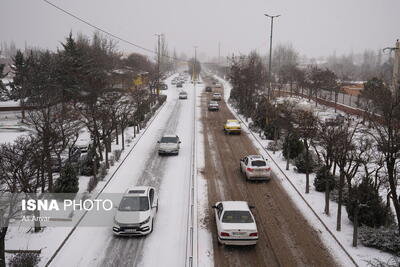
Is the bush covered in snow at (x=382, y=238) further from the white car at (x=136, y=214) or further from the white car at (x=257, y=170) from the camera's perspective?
the white car at (x=136, y=214)

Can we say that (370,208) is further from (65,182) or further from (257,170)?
(65,182)

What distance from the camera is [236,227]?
13727 millimetres

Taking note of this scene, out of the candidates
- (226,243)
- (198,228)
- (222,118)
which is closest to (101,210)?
(198,228)

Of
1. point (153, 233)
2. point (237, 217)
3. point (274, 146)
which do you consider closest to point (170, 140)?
point (274, 146)

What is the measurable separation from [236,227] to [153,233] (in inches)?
146

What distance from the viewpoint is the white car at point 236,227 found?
44.7ft

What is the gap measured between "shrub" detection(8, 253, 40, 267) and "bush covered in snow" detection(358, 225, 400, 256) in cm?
1209

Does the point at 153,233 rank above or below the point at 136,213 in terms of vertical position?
below

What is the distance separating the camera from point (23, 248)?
46.0 ft

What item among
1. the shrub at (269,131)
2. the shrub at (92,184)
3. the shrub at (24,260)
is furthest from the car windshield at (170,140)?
the shrub at (24,260)

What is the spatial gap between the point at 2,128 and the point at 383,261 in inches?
1627

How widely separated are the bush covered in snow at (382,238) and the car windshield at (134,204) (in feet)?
29.0

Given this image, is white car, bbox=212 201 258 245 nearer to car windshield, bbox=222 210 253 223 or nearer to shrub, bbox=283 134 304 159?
car windshield, bbox=222 210 253 223

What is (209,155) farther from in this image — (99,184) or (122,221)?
(122,221)
